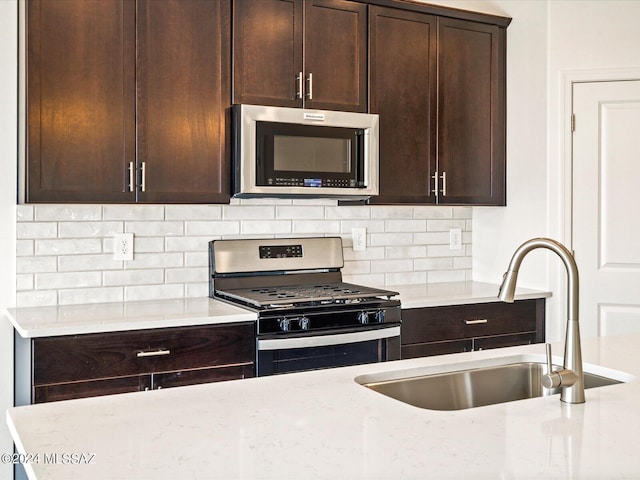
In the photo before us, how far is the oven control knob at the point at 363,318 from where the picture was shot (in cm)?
307

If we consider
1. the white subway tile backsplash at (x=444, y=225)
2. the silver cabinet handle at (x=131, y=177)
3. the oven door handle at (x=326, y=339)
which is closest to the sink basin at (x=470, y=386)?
the oven door handle at (x=326, y=339)

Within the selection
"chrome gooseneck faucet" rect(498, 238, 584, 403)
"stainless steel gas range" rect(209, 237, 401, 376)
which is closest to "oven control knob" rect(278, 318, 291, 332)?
"stainless steel gas range" rect(209, 237, 401, 376)

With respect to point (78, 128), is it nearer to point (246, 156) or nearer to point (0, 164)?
point (0, 164)

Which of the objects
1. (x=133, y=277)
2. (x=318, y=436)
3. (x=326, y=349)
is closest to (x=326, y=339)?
(x=326, y=349)

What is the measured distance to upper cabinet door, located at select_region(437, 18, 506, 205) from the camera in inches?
147

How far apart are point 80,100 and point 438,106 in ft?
5.97

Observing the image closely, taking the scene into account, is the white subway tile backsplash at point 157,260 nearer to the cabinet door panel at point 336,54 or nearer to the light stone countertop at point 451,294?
the cabinet door panel at point 336,54

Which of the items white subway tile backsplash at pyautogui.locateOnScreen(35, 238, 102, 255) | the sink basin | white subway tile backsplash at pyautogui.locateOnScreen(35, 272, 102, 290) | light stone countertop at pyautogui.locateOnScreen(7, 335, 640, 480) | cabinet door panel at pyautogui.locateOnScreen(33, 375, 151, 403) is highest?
white subway tile backsplash at pyautogui.locateOnScreen(35, 238, 102, 255)

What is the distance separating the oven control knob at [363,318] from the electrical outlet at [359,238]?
31.5 inches

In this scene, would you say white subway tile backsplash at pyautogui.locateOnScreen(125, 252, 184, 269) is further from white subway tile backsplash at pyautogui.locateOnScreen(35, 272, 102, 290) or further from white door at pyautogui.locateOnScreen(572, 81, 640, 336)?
white door at pyautogui.locateOnScreen(572, 81, 640, 336)

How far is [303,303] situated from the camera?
2961 millimetres

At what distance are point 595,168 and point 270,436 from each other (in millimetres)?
2969

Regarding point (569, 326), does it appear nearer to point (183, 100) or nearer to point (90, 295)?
point (183, 100)

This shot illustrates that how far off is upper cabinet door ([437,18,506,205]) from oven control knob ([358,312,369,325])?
95 cm
